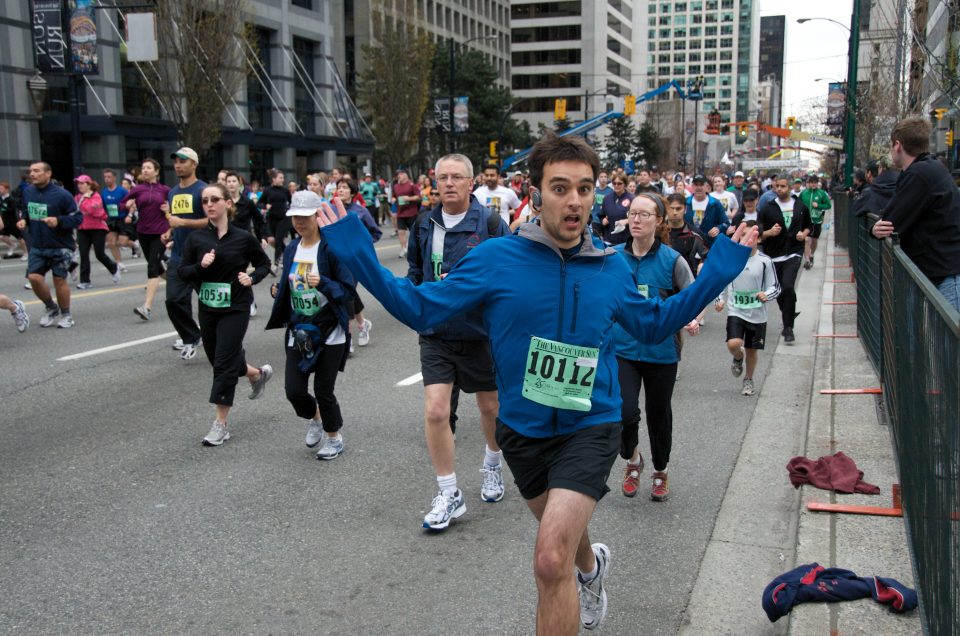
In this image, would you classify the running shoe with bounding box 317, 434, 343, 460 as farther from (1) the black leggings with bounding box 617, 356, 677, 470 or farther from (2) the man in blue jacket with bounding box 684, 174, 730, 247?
(2) the man in blue jacket with bounding box 684, 174, 730, 247

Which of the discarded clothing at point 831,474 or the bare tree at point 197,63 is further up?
the bare tree at point 197,63

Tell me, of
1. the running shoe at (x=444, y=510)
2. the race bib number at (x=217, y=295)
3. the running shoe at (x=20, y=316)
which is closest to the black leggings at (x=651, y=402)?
the running shoe at (x=444, y=510)

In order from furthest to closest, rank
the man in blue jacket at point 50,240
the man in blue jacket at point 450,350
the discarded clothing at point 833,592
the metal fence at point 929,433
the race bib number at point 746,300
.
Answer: the man in blue jacket at point 50,240
the race bib number at point 746,300
the man in blue jacket at point 450,350
the discarded clothing at point 833,592
the metal fence at point 929,433

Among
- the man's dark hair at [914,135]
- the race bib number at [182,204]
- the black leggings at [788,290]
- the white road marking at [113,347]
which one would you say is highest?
the man's dark hair at [914,135]

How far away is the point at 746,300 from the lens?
8.80 metres

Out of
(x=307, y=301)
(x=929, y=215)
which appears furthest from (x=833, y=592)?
(x=307, y=301)

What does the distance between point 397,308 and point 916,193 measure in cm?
441

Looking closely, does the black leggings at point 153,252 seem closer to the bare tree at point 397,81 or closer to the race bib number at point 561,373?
the race bib number at point 561,373

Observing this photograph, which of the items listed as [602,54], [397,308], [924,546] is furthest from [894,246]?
[602,54]

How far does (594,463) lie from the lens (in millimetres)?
3346

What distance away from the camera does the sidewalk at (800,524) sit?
13.0ft

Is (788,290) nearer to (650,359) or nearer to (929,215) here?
(929,215)

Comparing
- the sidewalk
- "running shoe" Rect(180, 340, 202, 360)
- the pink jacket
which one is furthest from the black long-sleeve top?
the pink jacket

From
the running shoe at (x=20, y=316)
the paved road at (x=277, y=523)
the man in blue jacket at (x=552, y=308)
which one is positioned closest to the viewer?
the man in blue jacket at (x=552, y=308)
